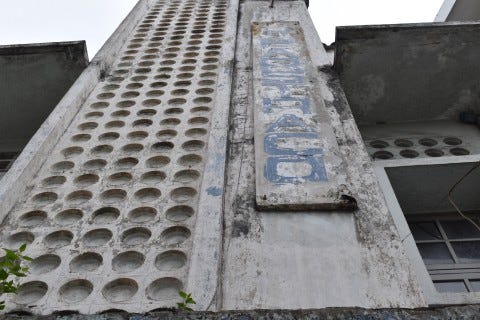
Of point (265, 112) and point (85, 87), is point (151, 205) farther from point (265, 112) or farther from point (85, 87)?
point (85, 87)

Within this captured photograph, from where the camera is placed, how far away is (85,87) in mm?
6324

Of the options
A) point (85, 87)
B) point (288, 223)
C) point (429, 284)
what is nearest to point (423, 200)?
point (429, 284)

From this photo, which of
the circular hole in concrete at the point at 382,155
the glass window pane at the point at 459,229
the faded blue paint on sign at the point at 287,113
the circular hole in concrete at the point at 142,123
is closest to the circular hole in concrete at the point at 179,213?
the faded blue paint on sign at the point at 287,113

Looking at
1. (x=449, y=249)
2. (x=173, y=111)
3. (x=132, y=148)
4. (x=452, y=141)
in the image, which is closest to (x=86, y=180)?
(x=132, y=148)

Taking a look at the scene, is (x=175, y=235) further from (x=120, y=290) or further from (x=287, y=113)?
(x=287, y=113)

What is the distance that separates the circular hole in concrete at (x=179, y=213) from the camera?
4.23 m

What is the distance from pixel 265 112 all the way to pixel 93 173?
1738mm

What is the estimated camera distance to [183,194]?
14.8 ft

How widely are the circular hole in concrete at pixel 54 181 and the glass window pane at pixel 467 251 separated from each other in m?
3.98

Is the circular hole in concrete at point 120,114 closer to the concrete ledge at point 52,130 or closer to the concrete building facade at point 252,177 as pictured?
the concrete building facade at point 252,177

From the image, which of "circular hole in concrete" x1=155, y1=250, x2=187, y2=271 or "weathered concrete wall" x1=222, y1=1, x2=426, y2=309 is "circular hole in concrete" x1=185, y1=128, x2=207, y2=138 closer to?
"weathered concrete wall" x1=222, y1=1, x2=426, y2=309

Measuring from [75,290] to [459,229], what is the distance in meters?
4.38

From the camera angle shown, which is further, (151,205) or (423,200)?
(423,200)

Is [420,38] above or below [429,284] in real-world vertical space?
above
